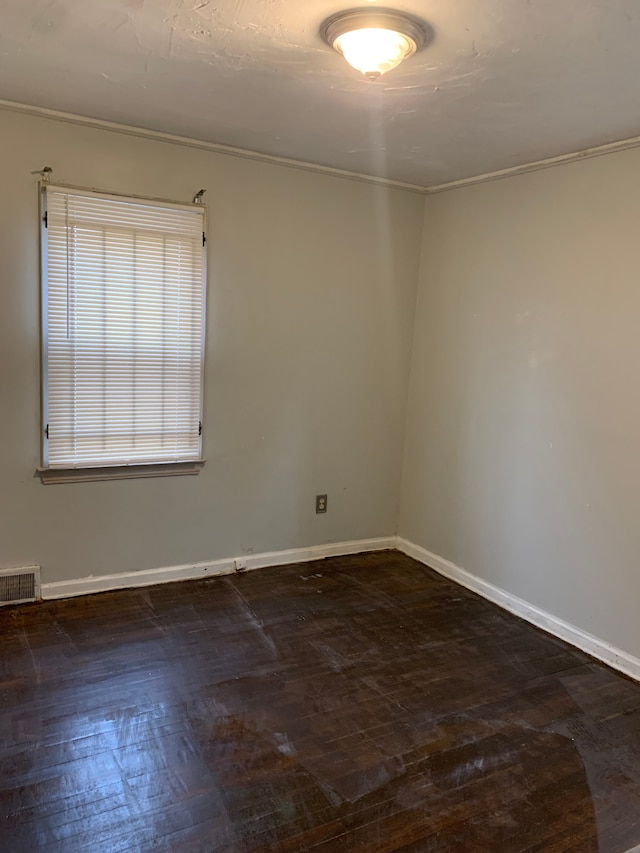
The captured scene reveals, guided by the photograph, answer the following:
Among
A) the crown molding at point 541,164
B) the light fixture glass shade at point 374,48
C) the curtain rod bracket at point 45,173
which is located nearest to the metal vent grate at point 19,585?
the curtain rod bracket at point 45,173

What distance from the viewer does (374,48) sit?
70.6 inches

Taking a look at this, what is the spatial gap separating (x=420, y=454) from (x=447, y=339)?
0.75 m

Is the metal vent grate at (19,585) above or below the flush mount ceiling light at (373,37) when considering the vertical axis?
below

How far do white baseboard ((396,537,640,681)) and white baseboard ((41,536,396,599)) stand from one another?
13.5 inches

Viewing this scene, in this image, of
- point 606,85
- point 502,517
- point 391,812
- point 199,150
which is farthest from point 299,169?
point 391,812

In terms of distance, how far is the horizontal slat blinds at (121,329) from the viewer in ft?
9.37

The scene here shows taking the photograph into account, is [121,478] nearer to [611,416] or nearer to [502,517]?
[502,517]

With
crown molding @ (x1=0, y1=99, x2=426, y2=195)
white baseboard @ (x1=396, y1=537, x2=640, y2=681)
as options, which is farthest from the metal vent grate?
white baseboard @ (x1=396, y1=537, x2=640, y2=681)

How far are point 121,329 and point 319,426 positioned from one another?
1.26 meters

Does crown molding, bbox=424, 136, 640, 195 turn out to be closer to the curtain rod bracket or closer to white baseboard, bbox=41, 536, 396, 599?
the curtain rod bracket

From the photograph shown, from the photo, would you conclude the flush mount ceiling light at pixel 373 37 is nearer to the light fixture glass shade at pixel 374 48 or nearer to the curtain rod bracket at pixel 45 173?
the light fixture glass shade at pixel 374 48

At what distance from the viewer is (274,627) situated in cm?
294

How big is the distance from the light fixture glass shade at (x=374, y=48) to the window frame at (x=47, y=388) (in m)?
1.43

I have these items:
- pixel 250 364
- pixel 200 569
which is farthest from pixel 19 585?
pixel 250 364
